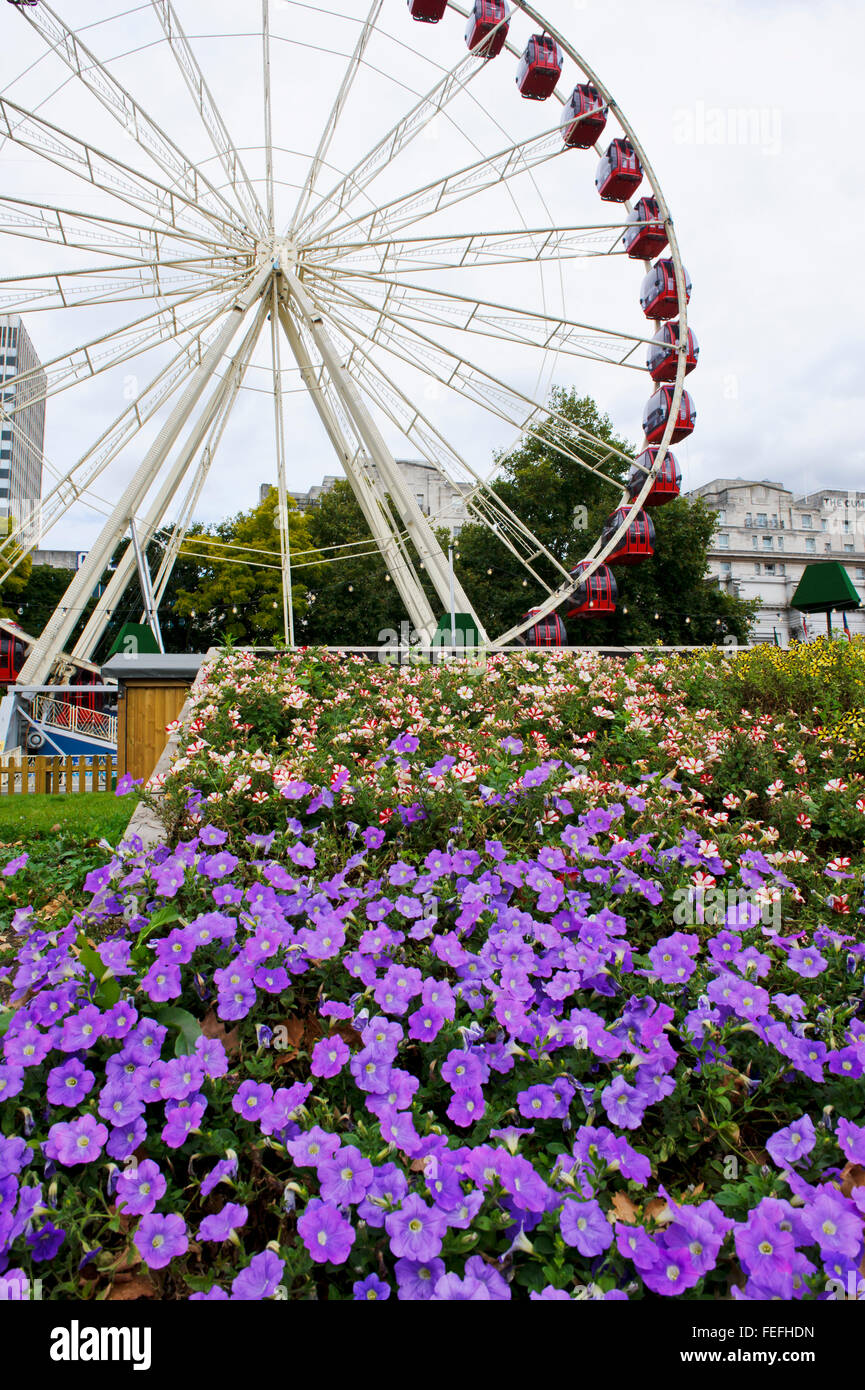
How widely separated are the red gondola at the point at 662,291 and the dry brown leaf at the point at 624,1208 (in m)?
16.0

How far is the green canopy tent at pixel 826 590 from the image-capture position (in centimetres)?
1395

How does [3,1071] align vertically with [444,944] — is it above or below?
below

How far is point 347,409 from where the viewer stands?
14.5 m

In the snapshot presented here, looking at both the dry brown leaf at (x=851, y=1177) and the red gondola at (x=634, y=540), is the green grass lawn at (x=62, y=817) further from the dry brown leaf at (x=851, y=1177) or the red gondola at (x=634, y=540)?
the red gondola at (x=634, y=540)

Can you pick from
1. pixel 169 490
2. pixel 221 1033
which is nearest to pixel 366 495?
pixel 169 490

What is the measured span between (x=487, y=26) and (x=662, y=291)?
216 inches

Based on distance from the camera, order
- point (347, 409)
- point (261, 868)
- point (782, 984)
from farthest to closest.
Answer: point (347, 409), point (261, 868), point (782, 984)

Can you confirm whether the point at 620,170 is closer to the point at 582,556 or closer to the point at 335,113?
the point at 335,113

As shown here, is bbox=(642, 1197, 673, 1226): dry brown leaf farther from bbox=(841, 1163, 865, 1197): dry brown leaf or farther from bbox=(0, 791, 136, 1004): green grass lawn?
bbox=(0, 791, 136, 1004): green grass lawn

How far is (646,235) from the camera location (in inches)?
566

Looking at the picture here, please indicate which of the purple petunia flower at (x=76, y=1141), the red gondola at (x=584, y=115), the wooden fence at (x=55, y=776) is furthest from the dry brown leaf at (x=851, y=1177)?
the red gondola at (x=584, y=115)
